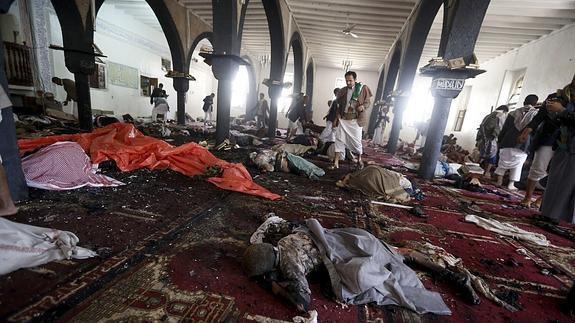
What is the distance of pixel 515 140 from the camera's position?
498cm

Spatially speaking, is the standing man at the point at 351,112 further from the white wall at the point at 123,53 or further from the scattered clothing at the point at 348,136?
the white wall at the point at 123,53

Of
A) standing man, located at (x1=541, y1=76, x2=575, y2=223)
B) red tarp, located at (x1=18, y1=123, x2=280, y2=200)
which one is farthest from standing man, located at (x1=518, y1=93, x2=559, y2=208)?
red tarp, located at (x1=18, y1=123, x2=280, y2=200)

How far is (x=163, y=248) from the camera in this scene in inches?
75.8

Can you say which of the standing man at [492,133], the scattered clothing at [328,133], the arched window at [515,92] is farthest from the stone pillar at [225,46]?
the arched window at [515,92]

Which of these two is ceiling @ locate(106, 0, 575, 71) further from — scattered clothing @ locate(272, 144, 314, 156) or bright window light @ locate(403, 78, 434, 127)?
scattered clothing @ locate(272, 144, 314, 156)

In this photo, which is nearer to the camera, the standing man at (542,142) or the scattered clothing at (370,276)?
the scattered clothing at (370,276)

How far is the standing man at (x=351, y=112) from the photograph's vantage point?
5117 millimetres

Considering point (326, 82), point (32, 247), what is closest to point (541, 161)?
point (32, 247)

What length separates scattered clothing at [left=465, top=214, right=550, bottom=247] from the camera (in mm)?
2852

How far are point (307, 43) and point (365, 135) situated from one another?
6717mm

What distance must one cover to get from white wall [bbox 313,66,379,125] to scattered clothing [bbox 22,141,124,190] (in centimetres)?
1671

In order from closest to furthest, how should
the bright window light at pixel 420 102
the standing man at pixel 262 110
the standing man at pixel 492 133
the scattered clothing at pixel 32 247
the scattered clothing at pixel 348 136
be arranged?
1. the scattered clothing at pixel 32 247
2. the scattered clothing at pixel 348 136
3. the standing man at pixel 492 133
4. the standing man at pixel 262 110
5. the bright window light at pixel 420 102

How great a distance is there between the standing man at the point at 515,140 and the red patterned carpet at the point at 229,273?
2.33 meters

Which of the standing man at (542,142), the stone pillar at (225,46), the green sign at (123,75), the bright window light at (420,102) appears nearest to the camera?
the standing man at (542,142)
